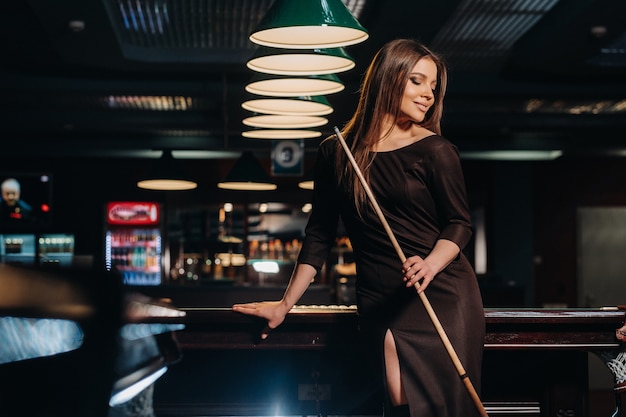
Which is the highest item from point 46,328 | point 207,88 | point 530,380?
point 207,88

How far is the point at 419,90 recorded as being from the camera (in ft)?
7.51

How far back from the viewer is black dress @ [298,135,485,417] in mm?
2203

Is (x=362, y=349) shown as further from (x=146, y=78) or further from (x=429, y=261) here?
(x=146, y=78)

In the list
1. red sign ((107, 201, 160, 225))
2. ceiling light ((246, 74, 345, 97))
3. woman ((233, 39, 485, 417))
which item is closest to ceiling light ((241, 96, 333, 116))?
ceiling light ((246, 74, 345, 97))

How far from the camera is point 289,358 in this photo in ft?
9.63

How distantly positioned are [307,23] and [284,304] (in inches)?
43.8

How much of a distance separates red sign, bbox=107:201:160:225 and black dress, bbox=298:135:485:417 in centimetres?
1047

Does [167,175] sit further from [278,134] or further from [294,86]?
[294,86]

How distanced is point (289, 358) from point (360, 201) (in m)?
0.84

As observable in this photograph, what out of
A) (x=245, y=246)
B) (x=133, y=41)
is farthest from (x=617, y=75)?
(x=245, y=246)

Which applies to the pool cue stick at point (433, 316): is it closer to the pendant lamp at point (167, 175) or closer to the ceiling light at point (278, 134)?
the ceiling light at point (278, 134)

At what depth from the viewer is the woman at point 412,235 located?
7.23 ft

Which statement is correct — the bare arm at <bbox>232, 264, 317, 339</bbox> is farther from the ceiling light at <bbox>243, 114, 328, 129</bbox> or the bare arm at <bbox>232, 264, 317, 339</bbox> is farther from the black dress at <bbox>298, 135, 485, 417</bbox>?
the ceiling light at <bbox>243, 114, 328, 129</bbox>

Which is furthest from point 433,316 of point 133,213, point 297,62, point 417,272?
point 133,213
